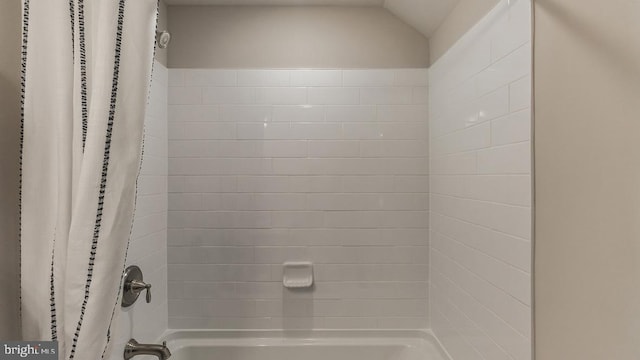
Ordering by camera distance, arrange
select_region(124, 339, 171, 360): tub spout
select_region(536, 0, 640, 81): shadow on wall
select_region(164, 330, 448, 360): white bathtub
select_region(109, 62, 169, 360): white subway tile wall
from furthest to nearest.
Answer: select_region(164, 330, 448, 360): white bathtub → select_region(109, 62, 169, 360): white subway tile wall → select_region(124, 339, 171, 360): tub spout → select_region(536, 0, 640, 81): shadow on wall

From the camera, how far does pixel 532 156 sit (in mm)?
888

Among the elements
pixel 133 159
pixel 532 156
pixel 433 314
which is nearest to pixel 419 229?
pixel 433 314

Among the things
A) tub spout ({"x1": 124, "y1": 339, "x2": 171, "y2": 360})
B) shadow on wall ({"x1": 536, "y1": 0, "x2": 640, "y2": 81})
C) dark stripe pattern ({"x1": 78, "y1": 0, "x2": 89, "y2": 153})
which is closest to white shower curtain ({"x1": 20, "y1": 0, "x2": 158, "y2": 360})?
dark stripe pattern ({"x1": 78, "y1": 0, "x2": 89, "y2": 153})

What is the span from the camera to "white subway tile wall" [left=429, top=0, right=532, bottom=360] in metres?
0.94

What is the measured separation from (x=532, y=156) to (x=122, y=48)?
41.0 inches

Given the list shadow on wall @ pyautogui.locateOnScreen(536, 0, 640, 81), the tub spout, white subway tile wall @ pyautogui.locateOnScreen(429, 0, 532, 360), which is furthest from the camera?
the tub spout

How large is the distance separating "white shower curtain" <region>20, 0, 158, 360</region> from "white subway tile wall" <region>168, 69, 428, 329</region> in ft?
3.22

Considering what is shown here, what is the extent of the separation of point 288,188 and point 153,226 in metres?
0.68

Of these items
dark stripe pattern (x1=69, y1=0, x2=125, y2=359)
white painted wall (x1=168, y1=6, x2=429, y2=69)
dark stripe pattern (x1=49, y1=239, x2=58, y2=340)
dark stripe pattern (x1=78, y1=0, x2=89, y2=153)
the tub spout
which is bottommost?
the tub spout

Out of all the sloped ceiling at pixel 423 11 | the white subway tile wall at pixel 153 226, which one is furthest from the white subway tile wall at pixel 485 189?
the white subway tile wall at pixel 153 226

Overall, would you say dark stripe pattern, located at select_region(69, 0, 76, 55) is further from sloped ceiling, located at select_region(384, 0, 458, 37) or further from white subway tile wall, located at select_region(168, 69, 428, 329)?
sloped ceiling, located at select_region(384, 0, 458, 37)

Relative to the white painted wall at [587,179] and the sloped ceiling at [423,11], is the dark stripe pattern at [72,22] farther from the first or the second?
the sloped ceiling at [423,11]

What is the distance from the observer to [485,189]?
3.76 ft

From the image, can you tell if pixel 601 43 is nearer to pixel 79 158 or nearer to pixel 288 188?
pixel 79 158
